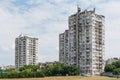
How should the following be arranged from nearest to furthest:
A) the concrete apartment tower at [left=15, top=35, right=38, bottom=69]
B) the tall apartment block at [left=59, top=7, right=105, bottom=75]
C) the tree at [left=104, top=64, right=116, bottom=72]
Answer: the tree at [left=104, top=64, right=116, bottom=72]
the tall apartment block at [left=59, top=7, right=105, bottom=75]
the concrete apartment tower at [left=15, top=35, right=38, bottom=69]

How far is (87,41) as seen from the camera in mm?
127375

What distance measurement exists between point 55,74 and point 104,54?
2331cm

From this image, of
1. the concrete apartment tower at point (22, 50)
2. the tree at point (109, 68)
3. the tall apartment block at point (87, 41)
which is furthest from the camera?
the concrete apartment tower at point (22, 50)

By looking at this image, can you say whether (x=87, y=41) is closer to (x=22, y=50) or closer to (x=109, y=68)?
(x=109, y=68)

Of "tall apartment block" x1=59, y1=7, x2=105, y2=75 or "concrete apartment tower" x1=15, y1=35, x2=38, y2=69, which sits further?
"concrete apartment tower" x1=15, y1=35, x2=38, y2=69

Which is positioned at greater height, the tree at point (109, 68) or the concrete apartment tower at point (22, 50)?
the concrete apartment tower at point (22, 50)

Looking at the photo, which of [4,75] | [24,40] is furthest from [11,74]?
[24,40]

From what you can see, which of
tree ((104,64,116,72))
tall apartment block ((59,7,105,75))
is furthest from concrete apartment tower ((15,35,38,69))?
tree ((104,64,116,72))

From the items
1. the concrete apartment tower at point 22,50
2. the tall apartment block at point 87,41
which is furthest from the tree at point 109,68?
the concrete apartment tower at point 22,50

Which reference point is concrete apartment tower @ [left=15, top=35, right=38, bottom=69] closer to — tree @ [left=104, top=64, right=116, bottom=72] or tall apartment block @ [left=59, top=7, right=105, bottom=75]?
tall apartment block @ [left=59, top=7, right=105, bottom=75]

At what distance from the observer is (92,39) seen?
415 feet

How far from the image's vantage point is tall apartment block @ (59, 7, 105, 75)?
12681cm

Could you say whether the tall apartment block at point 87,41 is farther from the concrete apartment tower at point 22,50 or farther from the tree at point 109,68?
the concrete apartment tower at point 22,50

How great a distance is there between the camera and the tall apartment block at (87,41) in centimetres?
12681
